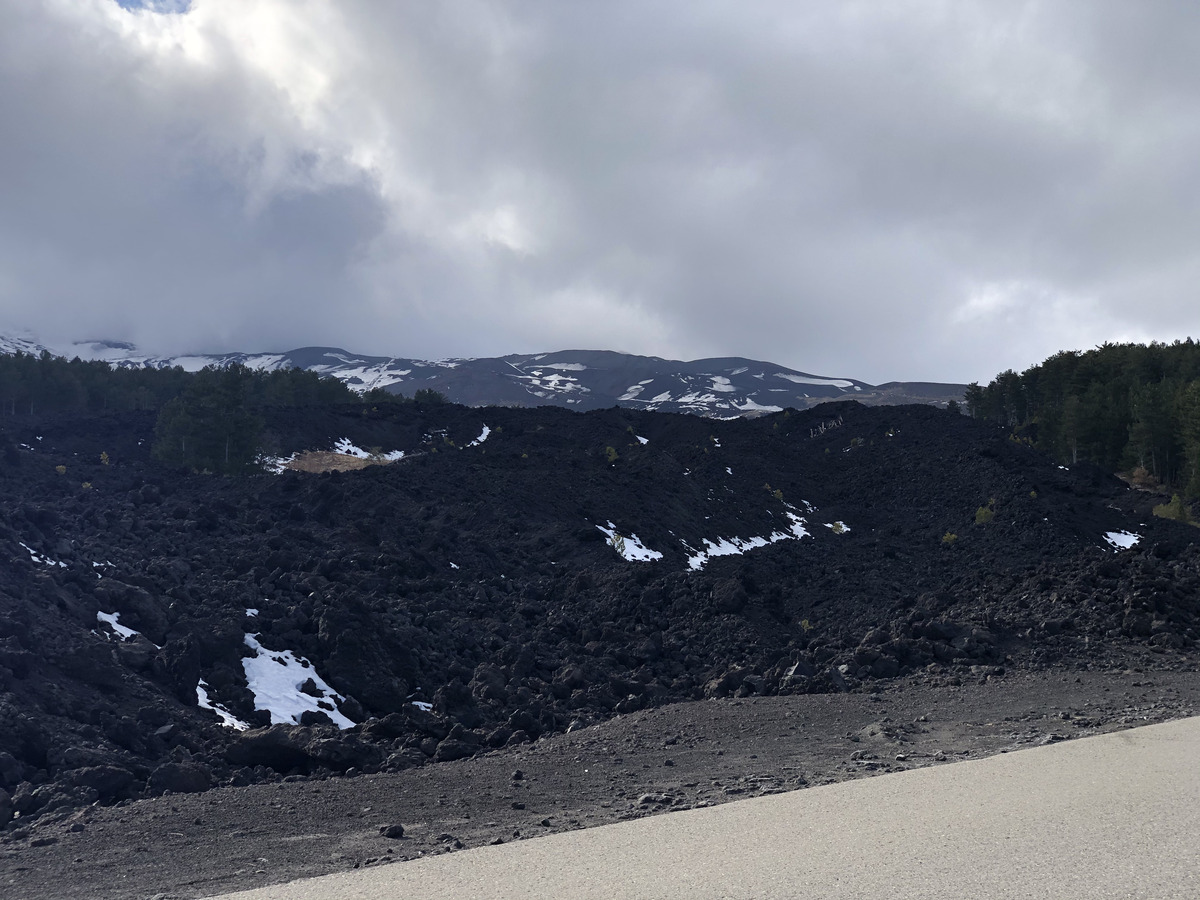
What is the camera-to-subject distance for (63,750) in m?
9.41

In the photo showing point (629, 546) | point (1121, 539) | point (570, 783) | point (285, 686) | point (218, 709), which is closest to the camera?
point (570, 783)

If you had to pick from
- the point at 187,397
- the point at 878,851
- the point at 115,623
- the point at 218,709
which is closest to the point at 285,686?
the point at 218,709

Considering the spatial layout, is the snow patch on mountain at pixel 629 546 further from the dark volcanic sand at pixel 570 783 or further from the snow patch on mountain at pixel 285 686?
the dark volcanic sand at pixel 570 783

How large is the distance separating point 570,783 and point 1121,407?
53642 mm

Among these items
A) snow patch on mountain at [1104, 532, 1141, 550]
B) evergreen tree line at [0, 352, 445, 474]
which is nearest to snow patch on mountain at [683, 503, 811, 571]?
snow patch on mountain at [1104, 532, 1141, 550]

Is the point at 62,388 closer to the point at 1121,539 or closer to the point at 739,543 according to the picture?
the point at 739,543

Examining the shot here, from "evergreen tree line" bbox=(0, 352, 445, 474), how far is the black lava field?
6.06 meters

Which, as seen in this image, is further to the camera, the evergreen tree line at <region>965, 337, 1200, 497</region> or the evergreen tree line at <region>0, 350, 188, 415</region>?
the evergreen tree line at <region>0, 350, 188, 415</region>

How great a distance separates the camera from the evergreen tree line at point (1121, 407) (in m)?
48.0

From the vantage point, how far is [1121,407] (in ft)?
175

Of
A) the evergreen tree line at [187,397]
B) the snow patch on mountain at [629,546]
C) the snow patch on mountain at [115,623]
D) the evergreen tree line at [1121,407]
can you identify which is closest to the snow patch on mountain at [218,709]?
the snow patch on mountain at [115,623]

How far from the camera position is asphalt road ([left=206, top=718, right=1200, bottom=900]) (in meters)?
6.33

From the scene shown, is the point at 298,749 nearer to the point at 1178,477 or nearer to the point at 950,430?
the point at 950,430

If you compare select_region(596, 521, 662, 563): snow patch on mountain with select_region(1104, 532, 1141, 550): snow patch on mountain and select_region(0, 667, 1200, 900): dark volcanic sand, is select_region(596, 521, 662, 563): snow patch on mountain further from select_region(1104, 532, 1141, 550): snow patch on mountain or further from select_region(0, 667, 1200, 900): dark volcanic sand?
select_region(1104, 532, 1141, 550): snow patch on mountain
